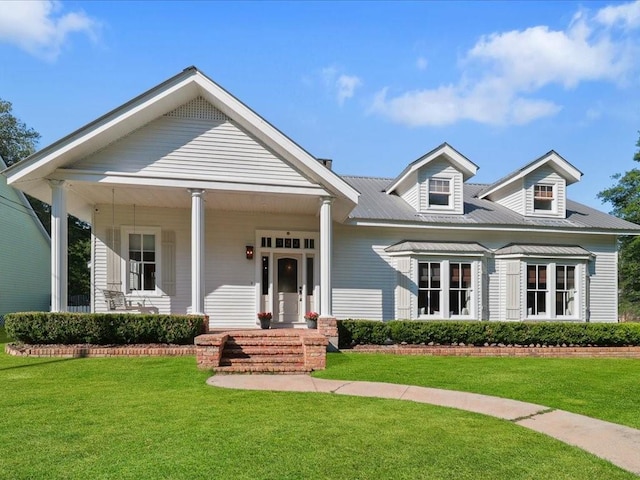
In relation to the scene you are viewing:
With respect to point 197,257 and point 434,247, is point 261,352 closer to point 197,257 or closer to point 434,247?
point 197,257

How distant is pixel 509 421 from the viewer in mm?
5562

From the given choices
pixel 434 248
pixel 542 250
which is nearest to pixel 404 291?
Result: pixel 434 248

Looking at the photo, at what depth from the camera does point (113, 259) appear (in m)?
12.9

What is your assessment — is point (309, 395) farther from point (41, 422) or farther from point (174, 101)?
point (174, 101)

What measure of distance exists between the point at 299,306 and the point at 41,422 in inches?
364

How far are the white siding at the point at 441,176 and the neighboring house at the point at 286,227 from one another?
4 centimetres

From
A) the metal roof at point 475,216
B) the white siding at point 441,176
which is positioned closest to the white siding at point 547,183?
the metal roof at point 475,216

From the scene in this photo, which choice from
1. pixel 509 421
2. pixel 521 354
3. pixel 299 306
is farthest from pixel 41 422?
pixel 521 354

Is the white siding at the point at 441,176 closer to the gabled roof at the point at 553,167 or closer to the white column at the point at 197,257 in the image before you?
the gabled roof at the point at 553,167

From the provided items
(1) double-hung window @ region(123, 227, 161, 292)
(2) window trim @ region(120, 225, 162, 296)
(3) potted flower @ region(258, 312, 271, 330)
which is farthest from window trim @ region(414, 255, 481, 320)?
(1) double-hung window @ region(123, 227, 161, 292)

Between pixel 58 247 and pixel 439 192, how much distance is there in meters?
11.5

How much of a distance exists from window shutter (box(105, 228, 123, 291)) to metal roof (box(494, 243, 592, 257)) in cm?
1191

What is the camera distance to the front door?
45.8ft

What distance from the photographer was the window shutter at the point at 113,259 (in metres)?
12.8
